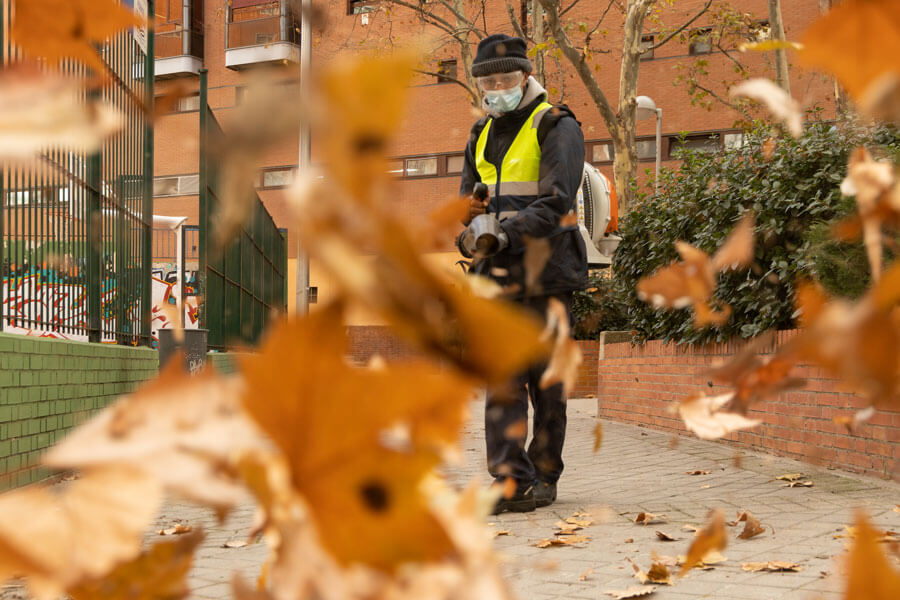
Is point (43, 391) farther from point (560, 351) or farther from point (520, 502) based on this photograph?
point (560, 351)

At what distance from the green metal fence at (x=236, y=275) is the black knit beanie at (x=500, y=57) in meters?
3.49

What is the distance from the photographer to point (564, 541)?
3.76m

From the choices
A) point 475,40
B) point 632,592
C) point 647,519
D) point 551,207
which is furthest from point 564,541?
point 475,40

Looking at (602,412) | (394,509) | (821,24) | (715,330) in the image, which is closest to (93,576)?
(394,509)

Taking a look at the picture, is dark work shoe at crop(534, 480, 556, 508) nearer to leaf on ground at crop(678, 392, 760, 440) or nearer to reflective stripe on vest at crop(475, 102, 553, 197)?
reflective stripe on vest at crop(475, 102, 553, 197)

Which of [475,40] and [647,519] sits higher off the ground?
[475,40]

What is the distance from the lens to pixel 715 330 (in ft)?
24.8

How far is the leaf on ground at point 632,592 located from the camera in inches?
115

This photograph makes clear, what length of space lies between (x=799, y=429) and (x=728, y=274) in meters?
1.32

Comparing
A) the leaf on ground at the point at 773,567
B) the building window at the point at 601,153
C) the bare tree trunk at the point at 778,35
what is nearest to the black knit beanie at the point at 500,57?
the leaf on ground at the point at 773,567

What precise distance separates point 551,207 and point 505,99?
2.10 ft

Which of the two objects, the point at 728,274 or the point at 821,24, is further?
the point at 728,274

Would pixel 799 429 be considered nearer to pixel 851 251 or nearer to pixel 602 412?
pixel 851 251

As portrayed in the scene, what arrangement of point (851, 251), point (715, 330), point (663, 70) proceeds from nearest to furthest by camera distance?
point (851, 251), point (715, 330), point (663, 70)
